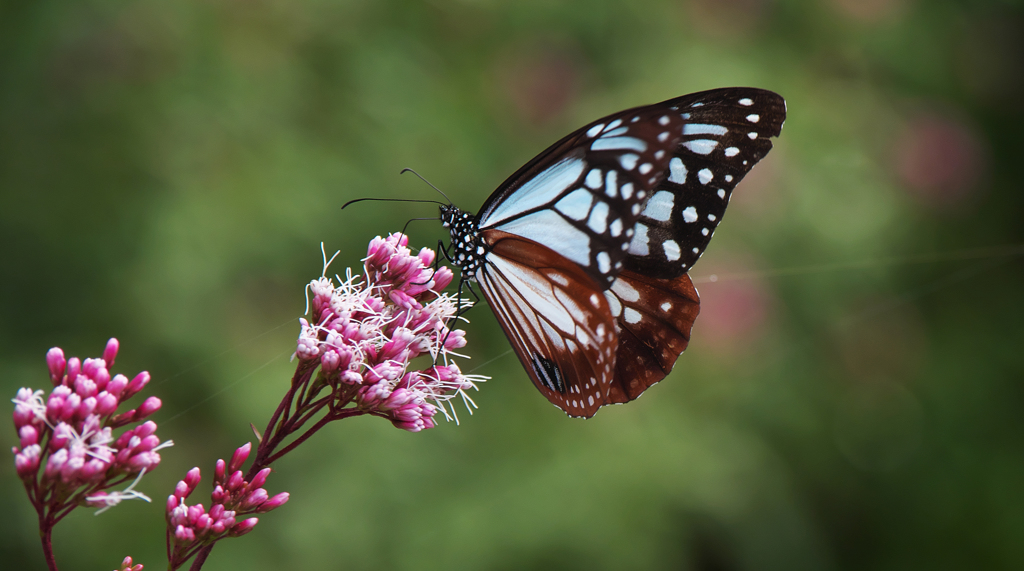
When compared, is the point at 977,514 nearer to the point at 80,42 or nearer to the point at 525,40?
the point at 525,40

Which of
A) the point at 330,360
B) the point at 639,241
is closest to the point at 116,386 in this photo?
the point at 330,360

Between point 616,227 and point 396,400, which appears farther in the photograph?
point 616,227

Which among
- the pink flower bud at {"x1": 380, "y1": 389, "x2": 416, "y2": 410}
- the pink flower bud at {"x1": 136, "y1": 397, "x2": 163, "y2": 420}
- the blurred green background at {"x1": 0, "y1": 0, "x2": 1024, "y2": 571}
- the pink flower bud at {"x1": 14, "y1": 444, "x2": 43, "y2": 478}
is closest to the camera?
the pink flower bud at {"x1": 14, "y1": 444, "x2": 43, "y2": 478}

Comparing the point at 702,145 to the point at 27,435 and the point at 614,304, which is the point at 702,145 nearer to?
the point at 614,304

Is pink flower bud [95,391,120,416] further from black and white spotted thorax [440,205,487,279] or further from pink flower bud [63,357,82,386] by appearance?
black and white spotted thorax [440,205,487,279]

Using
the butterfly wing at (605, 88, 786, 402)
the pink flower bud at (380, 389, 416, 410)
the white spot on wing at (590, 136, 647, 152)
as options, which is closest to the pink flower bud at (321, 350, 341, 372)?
the pink flower bud at (380, 389, 416, 410)

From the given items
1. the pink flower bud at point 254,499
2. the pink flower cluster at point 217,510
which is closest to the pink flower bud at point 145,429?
the pink flower cluster at point 217,510

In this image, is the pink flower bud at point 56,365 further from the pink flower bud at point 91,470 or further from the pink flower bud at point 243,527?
the pink flower bud at point 243,527
